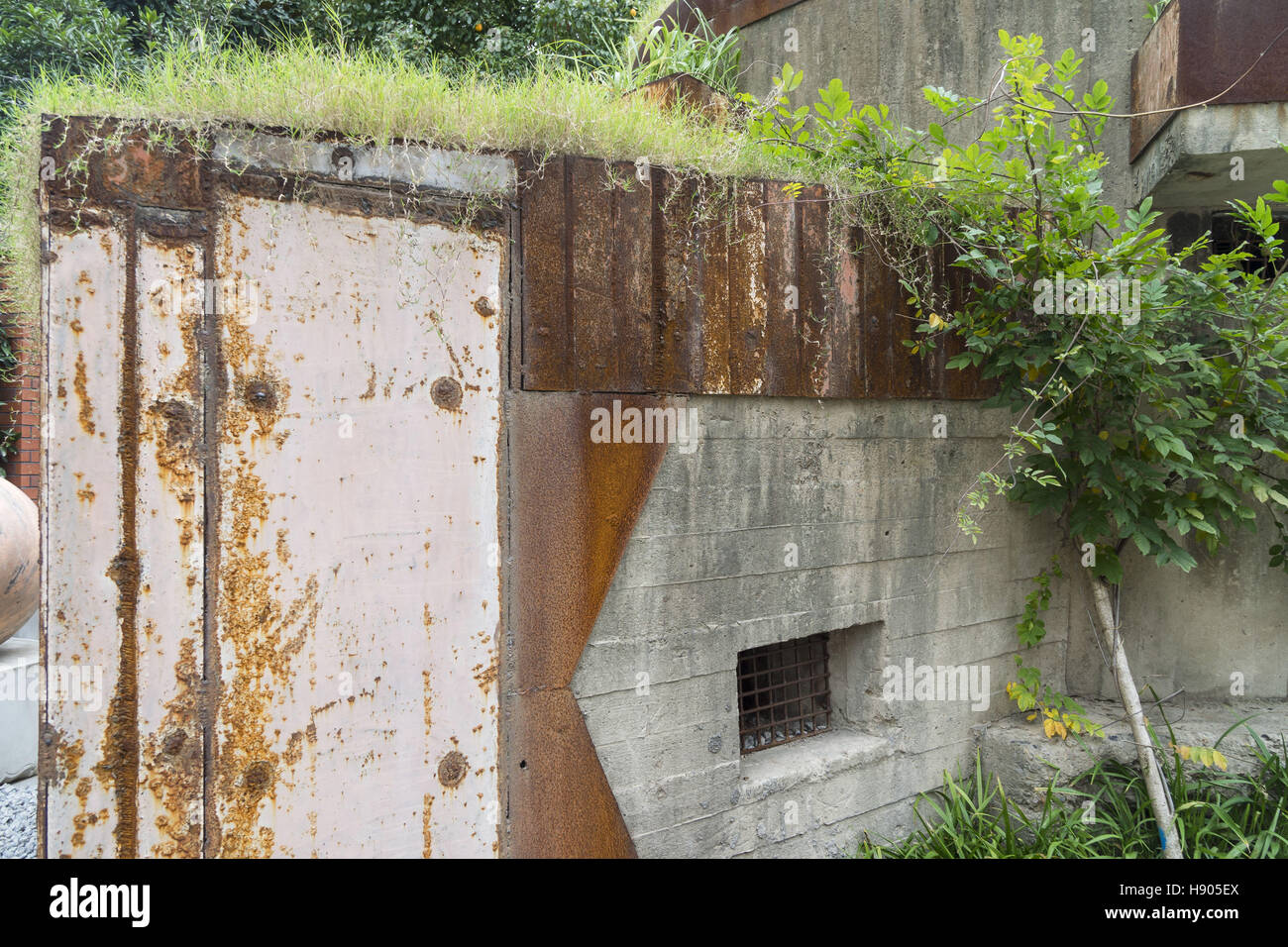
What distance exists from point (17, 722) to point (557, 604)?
4472 mm

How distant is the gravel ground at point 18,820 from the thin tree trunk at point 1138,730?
542cm

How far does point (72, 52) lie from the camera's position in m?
7.74

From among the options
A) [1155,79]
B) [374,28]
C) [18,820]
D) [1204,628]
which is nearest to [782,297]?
[1155,79]

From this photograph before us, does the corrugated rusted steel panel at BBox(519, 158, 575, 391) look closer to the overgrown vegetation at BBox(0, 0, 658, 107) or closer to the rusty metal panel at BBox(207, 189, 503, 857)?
the rusty metal panel at BBox(207, 189, 503, 857)

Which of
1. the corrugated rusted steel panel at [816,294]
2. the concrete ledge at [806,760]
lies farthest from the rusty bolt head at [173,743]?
the corrugated rusted steel panel at [816,294]

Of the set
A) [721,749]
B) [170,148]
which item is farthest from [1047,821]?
[170,148]

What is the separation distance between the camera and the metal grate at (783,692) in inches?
144

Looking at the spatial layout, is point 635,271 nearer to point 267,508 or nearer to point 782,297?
point 782,297

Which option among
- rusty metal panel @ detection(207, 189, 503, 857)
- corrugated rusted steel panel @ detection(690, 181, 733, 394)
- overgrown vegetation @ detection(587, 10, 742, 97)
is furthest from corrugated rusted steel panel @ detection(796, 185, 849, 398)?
overgrown vegetation @ detection(587, 10, 742, 97)

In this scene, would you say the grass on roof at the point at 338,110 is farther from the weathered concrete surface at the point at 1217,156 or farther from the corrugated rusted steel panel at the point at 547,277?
the weathered concrete surface at the point at 1217,156

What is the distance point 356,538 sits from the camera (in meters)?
2.52

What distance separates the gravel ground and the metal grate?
3.53 metres

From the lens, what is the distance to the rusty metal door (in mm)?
2201

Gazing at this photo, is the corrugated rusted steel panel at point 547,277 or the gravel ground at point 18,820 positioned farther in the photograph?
the gravel ground at point 18,820
